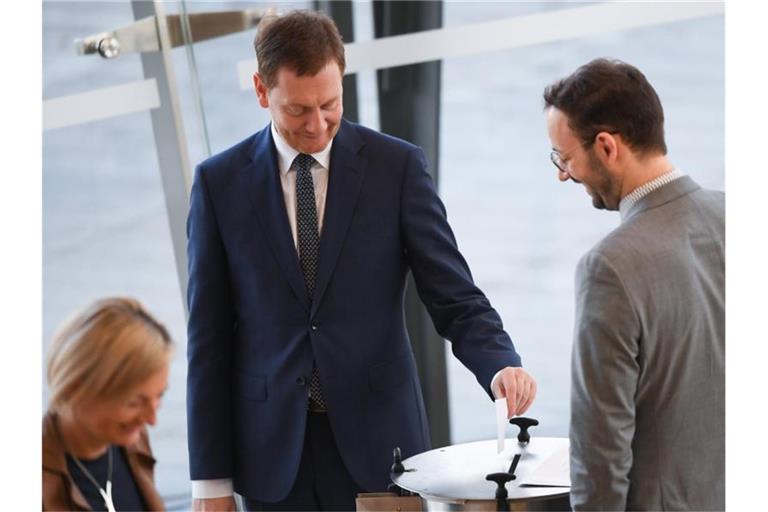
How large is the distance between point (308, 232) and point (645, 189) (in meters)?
0.77

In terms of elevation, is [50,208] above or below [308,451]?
above

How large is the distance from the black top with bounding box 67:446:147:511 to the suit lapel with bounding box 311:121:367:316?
0.61 meters

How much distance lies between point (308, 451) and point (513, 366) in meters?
0.47

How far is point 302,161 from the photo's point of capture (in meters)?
2.76

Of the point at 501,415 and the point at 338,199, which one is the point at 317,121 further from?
the point at 501,415

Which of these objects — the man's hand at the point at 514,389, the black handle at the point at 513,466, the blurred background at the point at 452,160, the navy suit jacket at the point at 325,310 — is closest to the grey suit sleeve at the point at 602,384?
the black handle at the point at 513,466

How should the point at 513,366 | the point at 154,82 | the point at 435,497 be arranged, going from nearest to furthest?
the point at 435,497 → the point at 513,366 → the point at 154,82

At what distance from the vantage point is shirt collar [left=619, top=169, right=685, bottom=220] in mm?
2266

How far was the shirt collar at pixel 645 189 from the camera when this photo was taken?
2.27 m

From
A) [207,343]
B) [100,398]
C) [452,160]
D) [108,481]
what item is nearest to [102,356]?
[100,398]

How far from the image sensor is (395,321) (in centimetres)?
278

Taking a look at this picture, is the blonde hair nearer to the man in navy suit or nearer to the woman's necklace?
the woman's necklace
